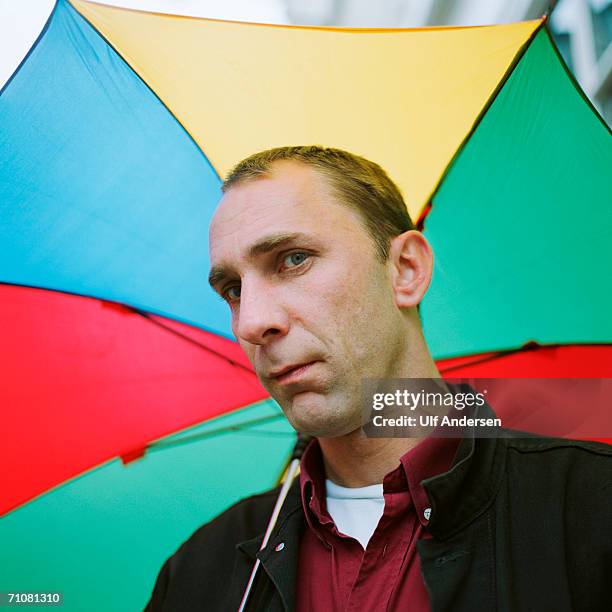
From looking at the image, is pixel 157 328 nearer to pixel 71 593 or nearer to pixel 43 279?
pixel 43 279

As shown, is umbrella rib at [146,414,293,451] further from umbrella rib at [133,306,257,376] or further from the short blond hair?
the short blond hair

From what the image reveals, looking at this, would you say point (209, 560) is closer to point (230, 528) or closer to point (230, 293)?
point (230, 528)

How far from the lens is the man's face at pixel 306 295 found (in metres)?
1.50

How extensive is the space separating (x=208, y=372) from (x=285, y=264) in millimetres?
524

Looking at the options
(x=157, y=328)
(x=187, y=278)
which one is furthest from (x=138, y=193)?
(x=157, y=328)

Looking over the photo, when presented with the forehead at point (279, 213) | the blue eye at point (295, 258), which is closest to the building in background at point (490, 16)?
the forehead at point (279, 213)

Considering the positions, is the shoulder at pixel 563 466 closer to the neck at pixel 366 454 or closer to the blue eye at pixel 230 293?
the neck at pixel 366 454

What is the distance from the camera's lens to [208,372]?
1943 mm

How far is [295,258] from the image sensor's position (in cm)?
162

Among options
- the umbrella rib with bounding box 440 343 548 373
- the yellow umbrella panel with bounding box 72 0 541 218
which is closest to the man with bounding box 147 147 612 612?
the yellow umbrella panel with bounding box 72 0 541 218

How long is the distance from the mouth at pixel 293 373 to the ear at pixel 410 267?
0.34 m

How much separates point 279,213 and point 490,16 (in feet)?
9.74

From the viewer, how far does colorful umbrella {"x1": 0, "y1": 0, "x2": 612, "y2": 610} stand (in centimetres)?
188

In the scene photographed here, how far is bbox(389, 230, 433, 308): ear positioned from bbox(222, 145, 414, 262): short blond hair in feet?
0.11
